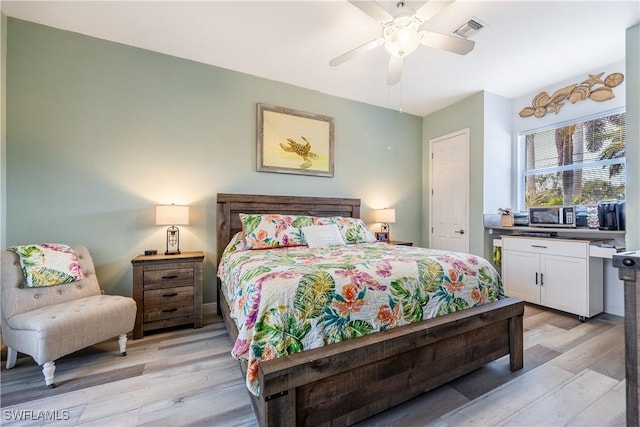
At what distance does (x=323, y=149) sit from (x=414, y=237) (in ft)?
7.36

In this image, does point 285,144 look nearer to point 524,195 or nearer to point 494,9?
point 494,9

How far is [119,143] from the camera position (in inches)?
107

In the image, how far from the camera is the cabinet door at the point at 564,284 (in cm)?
272

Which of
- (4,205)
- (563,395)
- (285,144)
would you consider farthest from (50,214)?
(563,395)

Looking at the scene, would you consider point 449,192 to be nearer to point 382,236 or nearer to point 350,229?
point 382,236

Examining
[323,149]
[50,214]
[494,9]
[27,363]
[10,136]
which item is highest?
[494,9]

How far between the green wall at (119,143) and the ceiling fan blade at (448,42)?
6.25 feet

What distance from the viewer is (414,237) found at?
4586 millimetres

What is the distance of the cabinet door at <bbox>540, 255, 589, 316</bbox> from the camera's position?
2.72m

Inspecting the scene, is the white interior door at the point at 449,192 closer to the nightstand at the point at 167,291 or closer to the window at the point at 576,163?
the window at the point at 576,163

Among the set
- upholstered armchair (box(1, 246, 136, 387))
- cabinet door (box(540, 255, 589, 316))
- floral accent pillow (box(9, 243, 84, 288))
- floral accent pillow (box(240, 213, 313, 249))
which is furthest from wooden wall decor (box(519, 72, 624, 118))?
floral accent pillow (box(9, 243, 84, 288))

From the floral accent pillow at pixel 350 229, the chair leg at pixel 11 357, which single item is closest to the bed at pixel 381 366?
the floral accent pillow at pixel 350 229

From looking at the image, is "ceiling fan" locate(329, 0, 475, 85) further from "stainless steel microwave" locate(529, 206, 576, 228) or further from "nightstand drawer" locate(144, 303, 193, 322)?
"nightstand drawer" locate(144, 303, 193, 322)

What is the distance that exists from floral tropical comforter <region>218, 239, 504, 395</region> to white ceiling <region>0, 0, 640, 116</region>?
2130mm
